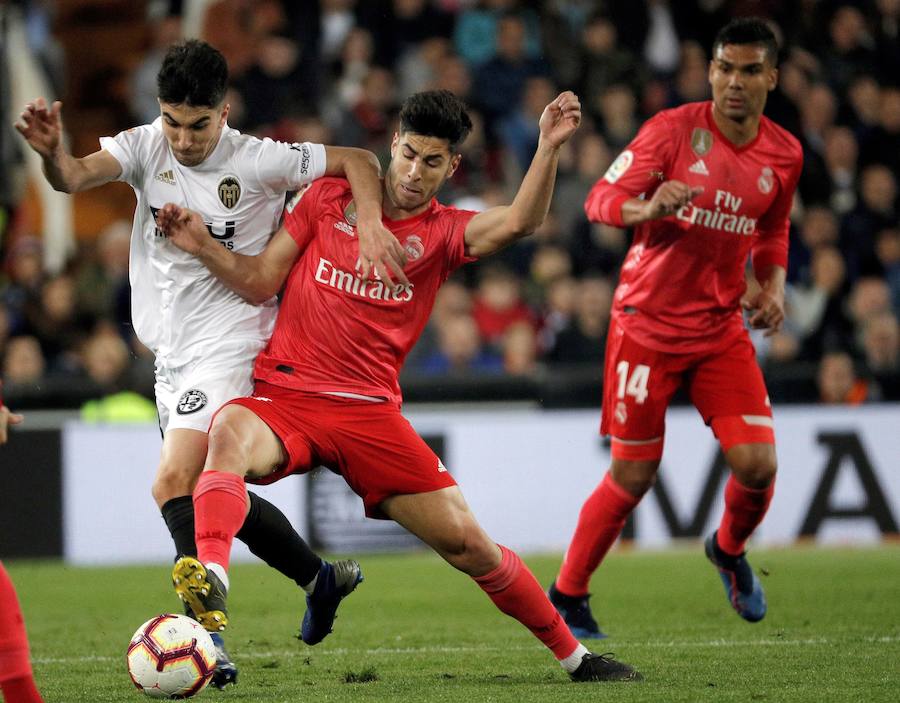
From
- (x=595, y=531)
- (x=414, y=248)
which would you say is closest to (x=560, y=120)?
(x=414, y=248)

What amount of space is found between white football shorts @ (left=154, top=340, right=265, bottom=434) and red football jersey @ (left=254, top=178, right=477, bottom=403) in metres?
0.09

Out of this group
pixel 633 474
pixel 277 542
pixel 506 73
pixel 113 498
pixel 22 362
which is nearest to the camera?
pixel 277 542

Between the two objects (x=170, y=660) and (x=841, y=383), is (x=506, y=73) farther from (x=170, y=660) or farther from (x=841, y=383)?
(x=170, y=660)

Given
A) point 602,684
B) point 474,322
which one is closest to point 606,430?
point 602,684

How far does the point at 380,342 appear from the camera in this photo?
5594mm

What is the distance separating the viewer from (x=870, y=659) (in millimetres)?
5832

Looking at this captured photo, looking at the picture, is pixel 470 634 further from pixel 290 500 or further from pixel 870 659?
pixel 290 500

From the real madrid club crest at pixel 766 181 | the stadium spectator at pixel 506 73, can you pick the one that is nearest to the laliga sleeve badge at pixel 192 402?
the real madrid club crest at pixel 766 181

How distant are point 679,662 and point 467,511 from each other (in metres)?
1.19

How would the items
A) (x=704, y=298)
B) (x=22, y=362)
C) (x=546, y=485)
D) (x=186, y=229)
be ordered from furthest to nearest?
1. (x=22, y=362)
2. (x=546, y=485)
3. (x=704, y=298)
4. (x=186, y=229)

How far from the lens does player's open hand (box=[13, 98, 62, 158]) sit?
5160 millimetres

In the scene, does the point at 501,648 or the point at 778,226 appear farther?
the point at 778,226

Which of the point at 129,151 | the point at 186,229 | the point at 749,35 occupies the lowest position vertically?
the point at 186,229

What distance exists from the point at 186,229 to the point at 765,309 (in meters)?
2.50
